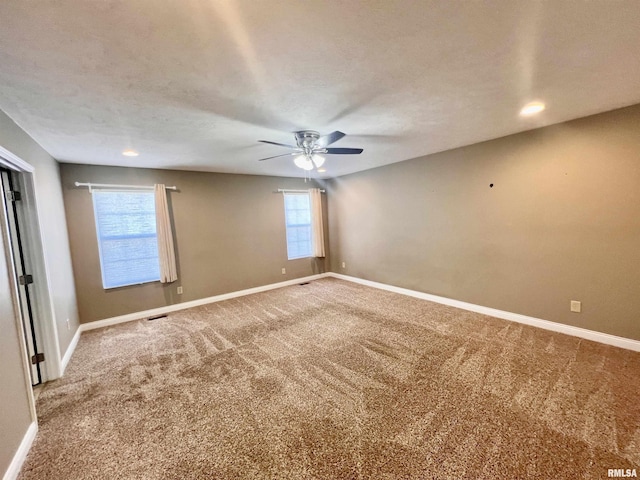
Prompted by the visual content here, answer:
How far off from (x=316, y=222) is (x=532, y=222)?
12.8 ft

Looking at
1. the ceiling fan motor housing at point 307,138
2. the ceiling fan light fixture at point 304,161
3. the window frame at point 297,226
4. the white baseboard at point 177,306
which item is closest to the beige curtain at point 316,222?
the window frame at point 297,226

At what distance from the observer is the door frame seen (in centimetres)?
247

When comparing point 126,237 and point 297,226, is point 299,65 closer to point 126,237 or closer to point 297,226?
point 126,237

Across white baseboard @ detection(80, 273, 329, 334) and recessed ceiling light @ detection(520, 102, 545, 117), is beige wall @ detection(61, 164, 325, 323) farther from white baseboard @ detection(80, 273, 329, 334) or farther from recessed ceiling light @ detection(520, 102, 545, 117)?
recessed ceiling light @ detection(520, 102, 545, 117)

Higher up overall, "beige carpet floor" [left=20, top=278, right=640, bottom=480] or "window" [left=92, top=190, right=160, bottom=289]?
"window" [left=92, top=190, right=160, bottom=289]

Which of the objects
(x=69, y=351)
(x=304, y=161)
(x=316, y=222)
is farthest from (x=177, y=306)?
(x=304, y=161)

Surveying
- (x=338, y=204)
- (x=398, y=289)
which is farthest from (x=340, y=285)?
(x=338, y=204)

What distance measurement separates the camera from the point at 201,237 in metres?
4.81

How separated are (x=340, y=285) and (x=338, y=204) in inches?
72.3

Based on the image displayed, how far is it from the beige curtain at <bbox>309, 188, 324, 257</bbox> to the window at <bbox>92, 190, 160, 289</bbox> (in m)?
3.09

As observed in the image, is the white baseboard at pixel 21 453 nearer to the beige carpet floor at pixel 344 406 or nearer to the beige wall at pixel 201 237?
the beige carpet floor at pixel 344 406

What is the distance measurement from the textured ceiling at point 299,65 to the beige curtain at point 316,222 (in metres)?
3.16

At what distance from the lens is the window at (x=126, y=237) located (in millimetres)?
3969

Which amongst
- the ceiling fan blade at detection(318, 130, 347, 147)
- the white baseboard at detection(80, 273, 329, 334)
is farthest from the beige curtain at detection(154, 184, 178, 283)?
the ceiling fan blade at detection(318, 130, 347, 147)
